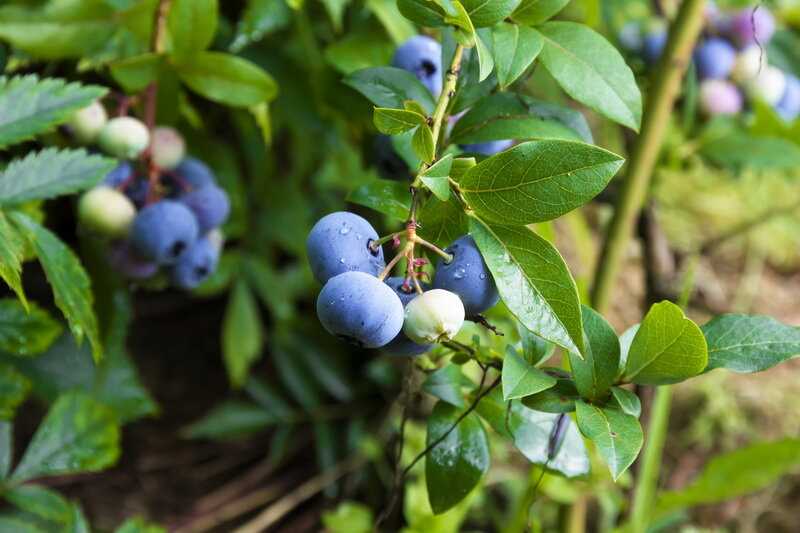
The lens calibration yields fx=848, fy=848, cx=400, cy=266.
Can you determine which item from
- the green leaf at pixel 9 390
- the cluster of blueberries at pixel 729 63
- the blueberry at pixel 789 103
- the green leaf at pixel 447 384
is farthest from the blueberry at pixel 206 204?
the blueberry at pixel 789 103

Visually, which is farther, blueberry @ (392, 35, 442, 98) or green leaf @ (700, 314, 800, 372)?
blueberry @ (392, 35, 442, 98)

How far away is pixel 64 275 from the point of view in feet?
2.64

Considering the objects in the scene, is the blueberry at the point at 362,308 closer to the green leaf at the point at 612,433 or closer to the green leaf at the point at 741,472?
the green leaf at the point at 612,433

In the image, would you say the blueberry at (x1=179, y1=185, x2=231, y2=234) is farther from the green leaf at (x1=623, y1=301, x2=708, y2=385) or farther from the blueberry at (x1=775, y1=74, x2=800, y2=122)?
the blueberry at (x1=775, y1=74, x2=800, y2=122)

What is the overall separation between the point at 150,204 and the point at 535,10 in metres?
0.48

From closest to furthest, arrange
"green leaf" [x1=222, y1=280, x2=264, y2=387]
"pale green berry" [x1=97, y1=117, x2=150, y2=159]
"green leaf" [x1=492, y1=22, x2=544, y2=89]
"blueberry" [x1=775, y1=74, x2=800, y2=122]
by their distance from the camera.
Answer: "green leaf" [x1=492, y1=22, x2=544, y2=89]
"pale green berry" [x1=97, y1=117, x2=150, y2=159]
"blueberry" [x1=775, y1=74, x2=800, y2=122]
"green leaf" [x1=222, y1=280, x2=264, y2=387]

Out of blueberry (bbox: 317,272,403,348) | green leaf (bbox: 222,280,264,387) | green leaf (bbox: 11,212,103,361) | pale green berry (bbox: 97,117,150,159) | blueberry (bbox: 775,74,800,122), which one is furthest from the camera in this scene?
green leaf (bbox: 222,280,264,387)

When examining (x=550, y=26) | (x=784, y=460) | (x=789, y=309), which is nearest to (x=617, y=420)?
(x=550, y=26)

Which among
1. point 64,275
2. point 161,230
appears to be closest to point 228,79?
point 161,230

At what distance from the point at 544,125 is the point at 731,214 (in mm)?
1510

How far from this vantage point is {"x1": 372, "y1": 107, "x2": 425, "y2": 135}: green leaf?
579mm

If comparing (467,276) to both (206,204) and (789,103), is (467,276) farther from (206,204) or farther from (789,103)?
(789,103)

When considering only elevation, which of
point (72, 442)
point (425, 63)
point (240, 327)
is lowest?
point (240, 327)

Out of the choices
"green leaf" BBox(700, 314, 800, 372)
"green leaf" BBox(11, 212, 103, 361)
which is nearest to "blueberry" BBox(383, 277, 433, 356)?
"green leaf" BBox(700, 314, 800, 372)
